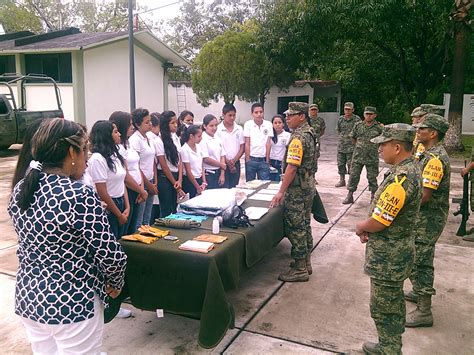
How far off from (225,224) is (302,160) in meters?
1.03

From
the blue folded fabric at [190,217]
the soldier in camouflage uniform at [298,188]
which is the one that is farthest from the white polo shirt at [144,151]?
the soldier in camouflage uniform at [298,188]

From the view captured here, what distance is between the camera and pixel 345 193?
862 cm

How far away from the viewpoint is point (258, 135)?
21.9ft

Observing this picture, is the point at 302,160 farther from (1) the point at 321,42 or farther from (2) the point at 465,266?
(1) the point at 321,42

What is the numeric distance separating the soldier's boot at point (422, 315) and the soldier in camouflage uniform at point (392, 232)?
79 cm

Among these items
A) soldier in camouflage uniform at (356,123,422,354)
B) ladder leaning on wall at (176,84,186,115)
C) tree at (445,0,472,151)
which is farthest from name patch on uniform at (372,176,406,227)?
ladder leaning on wall at (176,84,186,115)

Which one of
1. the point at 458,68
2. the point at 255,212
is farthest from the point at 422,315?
the point at 458,68

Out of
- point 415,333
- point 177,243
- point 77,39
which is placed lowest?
point 415,333

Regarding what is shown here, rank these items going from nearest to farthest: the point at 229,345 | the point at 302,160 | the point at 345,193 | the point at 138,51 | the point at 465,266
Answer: the point at 229,345 < the point at 302,160 < the point at 465,266 < the point at 345,193 < the point at 138,51

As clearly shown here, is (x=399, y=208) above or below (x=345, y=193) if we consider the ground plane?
above

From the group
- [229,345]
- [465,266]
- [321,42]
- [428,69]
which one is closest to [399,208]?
[229,345]

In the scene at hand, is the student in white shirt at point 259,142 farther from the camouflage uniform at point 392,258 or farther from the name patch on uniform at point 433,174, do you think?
the camouflage uniform at point 392,258

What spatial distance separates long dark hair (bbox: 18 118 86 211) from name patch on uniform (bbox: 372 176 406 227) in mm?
1795

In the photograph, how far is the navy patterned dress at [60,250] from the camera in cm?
190
